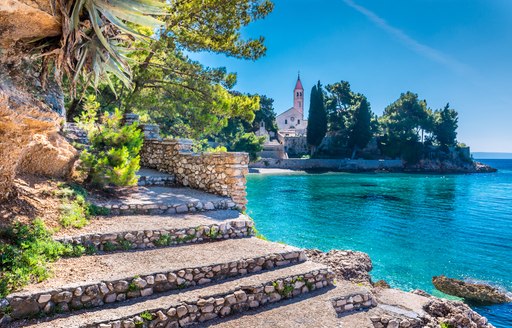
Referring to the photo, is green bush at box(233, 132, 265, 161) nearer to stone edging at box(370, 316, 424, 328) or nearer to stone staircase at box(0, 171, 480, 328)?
stone staircase at box(0, 171, 480, 328)

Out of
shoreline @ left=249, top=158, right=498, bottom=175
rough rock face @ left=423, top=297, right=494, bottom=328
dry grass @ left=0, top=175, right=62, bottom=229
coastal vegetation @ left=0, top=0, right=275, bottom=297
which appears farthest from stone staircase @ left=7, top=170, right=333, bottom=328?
shoreline @ left=249, top=158, right=498, bottom=175

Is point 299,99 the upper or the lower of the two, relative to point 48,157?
upper

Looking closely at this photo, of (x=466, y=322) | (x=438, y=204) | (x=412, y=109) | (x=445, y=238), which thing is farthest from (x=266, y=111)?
(x=466, y=322)

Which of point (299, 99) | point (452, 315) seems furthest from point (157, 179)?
point (299, 99)

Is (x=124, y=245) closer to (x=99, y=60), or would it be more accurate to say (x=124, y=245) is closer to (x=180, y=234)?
(x=180, y=234)

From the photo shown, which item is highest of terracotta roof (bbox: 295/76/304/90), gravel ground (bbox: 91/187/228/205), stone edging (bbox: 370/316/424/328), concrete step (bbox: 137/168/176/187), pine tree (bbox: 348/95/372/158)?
terracotta roof (bbox: 295/76/304/90)

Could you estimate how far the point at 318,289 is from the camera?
22.7ft

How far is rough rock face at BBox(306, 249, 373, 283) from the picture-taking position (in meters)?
10.7

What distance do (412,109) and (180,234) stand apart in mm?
80263

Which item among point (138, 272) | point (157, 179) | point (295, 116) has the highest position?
point (295, 116)

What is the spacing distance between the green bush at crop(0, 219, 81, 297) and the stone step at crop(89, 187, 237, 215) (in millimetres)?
2050

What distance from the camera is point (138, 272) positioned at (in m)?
5.58

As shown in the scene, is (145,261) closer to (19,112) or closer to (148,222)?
(148,222)

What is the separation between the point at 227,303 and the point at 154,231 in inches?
94.4
